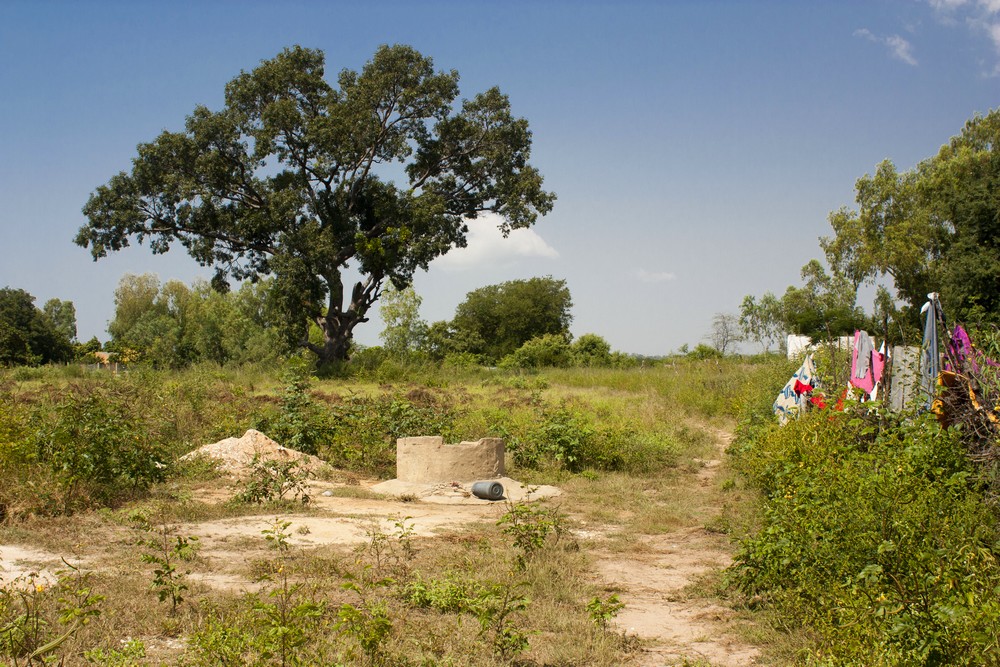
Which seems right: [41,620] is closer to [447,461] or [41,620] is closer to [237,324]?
[447,461]

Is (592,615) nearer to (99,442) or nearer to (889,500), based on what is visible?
(889,500)

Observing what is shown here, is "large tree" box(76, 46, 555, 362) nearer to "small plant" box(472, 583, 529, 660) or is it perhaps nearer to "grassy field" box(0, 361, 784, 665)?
"grassy field" box(0, 361, 784, 665)

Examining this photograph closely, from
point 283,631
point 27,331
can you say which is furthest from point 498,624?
point 27,331

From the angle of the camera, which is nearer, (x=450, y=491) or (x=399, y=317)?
(x=450, y=491)

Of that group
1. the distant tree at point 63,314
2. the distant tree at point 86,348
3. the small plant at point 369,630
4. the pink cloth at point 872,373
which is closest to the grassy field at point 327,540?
the small plant at point 369,630

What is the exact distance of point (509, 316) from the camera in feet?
196

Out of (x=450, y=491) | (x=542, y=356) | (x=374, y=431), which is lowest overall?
(x=450, y=491)

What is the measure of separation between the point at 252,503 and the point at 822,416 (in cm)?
623

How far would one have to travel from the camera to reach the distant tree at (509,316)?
5819 centimetres

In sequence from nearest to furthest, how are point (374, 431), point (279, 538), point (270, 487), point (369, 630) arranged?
point (369, 630) < point (279, 538) < point (270, 487) < point (374, 431)

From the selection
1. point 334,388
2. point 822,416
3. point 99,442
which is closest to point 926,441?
point 822,416

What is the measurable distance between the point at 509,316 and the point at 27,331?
3114 centimetres

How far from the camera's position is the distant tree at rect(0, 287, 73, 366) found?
4197 centimetres

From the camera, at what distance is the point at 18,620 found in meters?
4.03
